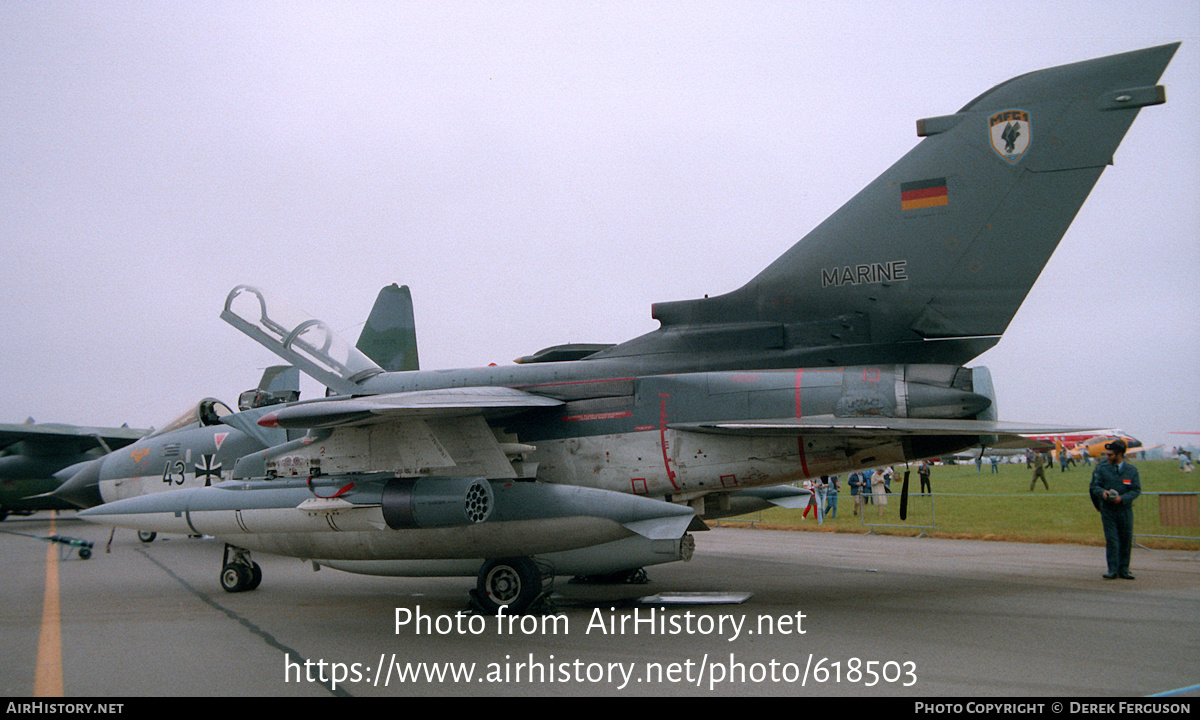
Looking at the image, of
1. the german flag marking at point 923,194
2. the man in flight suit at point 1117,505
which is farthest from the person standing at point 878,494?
the german flag marking at point 923,194

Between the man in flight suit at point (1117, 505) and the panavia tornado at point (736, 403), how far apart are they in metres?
2.89

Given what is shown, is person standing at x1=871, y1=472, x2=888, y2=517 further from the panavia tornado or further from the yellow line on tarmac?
the yellow line on tarmac

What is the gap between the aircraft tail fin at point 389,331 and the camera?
41.9 feet

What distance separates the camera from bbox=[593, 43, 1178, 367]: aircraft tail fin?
7156mm

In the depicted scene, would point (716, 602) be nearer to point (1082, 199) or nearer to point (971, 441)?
point (971, 441)

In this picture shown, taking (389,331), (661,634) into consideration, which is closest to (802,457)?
(661,634)

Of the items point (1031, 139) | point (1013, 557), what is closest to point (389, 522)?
point (1031, 139)

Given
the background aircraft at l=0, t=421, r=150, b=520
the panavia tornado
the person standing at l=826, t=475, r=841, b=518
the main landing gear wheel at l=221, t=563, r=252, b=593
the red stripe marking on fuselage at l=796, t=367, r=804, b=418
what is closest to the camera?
the panavia tornado

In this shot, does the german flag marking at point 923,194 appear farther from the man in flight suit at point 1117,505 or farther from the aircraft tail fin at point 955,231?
the man in flight suit at point 1117,505

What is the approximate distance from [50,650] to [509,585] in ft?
12.4

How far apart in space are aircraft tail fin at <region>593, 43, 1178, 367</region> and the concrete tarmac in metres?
2.54

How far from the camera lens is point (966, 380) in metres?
7.07

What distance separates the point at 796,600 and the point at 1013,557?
15.6ft

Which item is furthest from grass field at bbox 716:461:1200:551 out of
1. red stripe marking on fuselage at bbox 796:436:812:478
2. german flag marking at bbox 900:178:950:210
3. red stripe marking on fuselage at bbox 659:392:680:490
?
red stripe marking on fuselage at bbox 659:392:680:490
